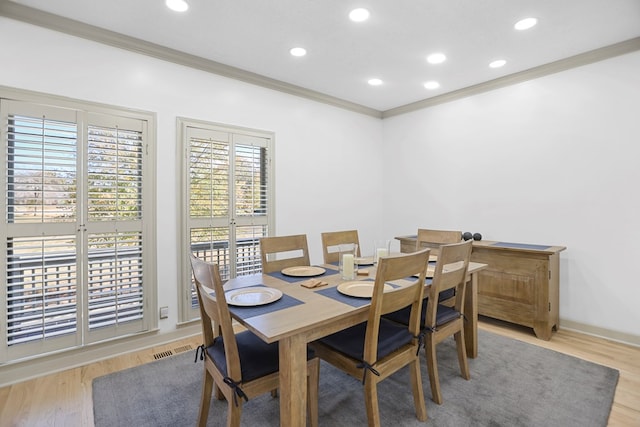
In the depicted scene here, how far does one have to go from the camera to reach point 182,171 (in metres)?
2.98

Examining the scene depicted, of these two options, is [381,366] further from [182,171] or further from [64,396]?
[182,171]

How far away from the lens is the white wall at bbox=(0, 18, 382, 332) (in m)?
2.38

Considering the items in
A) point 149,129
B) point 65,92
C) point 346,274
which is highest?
point 65,92

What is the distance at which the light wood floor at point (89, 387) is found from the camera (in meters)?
1.90

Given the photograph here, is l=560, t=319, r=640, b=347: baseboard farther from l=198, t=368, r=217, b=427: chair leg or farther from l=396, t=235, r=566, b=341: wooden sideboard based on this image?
l=198, t=368, r=217, b=427: chair leg

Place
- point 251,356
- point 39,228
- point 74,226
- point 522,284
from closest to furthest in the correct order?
1. point 251,356
2. point 39,228
3. point 74,226
4. point 522,284

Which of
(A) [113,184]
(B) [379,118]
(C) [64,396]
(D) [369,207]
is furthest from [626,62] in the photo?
(C) [64,396]

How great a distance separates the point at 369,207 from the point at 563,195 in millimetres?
2316

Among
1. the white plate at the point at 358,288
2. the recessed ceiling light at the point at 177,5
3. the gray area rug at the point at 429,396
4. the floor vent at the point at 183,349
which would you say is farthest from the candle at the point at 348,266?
the recessed ceiling light at the point at 177,5

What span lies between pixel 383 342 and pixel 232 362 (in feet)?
2.67

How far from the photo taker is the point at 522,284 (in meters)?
3.01

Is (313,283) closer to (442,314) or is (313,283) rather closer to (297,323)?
(297,323)

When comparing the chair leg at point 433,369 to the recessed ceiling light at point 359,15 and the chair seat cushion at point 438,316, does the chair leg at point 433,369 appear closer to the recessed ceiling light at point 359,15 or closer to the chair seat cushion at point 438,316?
the chair seat cushion at point 438,316

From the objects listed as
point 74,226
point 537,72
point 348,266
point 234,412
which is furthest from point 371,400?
point 537,72
